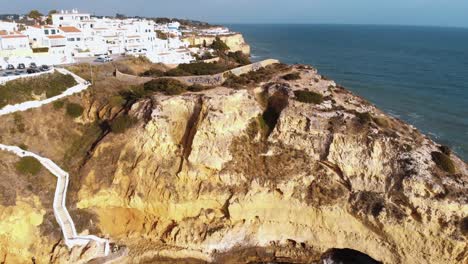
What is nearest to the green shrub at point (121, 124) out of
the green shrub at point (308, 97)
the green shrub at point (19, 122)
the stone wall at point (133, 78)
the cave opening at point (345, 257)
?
the green shrub at point (19, 122)

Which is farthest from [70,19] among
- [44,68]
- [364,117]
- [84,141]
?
[364,117]

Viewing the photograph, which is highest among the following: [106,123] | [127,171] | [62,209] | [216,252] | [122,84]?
[122,84]

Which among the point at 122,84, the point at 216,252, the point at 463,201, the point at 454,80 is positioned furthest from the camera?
the point at 454,80

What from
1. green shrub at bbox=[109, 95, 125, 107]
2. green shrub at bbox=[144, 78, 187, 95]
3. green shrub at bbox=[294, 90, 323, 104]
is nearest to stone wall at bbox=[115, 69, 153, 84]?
green shrub at bbox=[144, 78, 187, 95]

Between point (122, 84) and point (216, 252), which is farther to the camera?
point (122, 84)

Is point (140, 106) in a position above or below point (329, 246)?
above

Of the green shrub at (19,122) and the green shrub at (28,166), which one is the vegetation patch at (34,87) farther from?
the green shrub at (28,166)

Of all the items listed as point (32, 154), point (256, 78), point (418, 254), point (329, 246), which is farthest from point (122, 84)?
point (418, 254)

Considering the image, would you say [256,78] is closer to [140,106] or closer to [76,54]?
[140,106]
